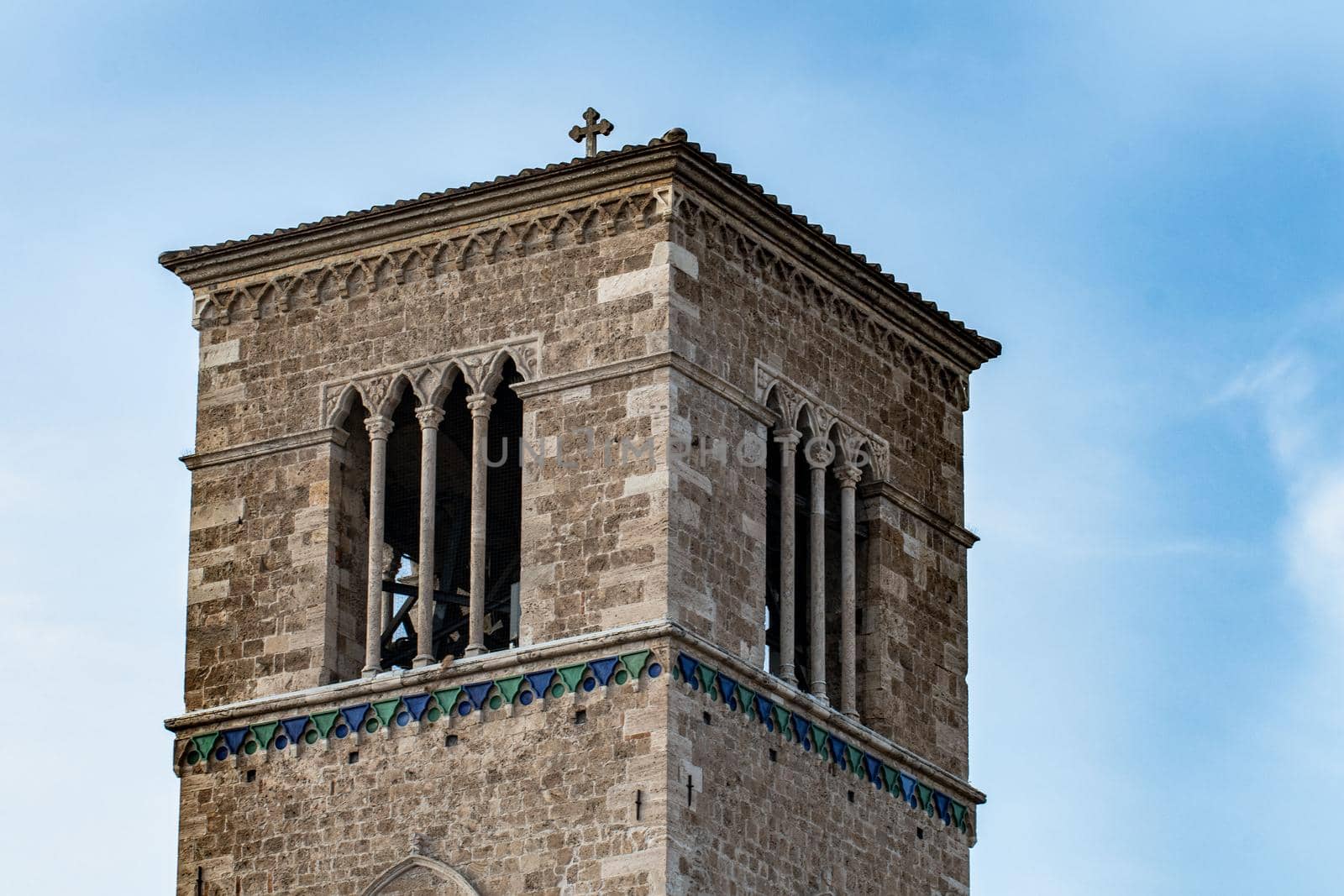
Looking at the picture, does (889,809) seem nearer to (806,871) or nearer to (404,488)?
(806,871)

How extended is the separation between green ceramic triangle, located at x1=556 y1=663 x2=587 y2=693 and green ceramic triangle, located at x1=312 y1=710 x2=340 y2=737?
7.69 feet

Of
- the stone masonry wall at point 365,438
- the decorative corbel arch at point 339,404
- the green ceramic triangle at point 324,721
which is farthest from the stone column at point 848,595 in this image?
the green ceramic triangle at point 324,721

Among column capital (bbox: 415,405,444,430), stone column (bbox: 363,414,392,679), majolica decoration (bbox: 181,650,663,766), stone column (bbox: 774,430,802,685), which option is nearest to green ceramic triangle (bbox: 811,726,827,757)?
stone column (bbox: 774,430,802,685)

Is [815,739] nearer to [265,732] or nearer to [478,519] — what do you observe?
[478,519]

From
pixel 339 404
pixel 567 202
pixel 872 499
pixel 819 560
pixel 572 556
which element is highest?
pixel 567 202

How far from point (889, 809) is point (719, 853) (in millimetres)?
3222

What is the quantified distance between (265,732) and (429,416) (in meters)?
3.27

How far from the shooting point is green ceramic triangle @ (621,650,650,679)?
39.3 m

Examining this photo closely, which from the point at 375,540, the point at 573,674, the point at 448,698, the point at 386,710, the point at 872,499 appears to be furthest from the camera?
the point at 872,499

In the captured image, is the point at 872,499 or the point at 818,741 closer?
the point at 818,741

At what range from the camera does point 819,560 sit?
138ft

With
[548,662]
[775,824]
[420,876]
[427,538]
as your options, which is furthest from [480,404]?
[775,824]

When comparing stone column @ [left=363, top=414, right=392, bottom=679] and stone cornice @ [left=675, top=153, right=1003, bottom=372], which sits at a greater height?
stone cornice @ [left=675, top=153, right=1003, bottom=372]

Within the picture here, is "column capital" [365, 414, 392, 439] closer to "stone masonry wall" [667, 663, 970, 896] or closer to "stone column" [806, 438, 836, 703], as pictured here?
"stone column" [806, 438, 836, 703]
